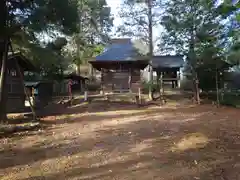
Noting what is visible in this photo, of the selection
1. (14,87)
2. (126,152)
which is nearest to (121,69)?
(14,87)

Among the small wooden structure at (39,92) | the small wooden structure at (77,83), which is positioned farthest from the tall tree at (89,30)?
the small wooden structure at (39,92)

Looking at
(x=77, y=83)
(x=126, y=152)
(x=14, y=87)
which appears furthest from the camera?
(x=77, y=83)

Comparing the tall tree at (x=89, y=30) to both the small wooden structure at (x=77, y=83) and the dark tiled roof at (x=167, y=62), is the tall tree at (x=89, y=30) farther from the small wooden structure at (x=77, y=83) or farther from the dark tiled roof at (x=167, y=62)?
the dark tiled roof at (x=167, y=62)

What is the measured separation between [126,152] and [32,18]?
689 centimetres

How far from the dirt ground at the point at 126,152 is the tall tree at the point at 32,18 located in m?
4.00

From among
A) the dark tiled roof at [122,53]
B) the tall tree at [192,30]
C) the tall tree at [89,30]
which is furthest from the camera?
the tall tree at [89,30]

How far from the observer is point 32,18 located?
10805 millimetres

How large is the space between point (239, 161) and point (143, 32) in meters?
A: 16.0

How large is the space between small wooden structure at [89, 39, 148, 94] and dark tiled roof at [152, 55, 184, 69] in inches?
114

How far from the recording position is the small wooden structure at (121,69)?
2089 cm

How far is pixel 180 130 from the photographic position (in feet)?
29.9

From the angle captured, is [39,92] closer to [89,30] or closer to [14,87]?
[14,87]

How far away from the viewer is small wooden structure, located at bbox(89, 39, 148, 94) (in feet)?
68.5

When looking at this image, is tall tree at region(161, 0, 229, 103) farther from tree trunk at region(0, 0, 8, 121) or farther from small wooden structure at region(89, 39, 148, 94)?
tree trunk at region(0, 0, 8, 121)
